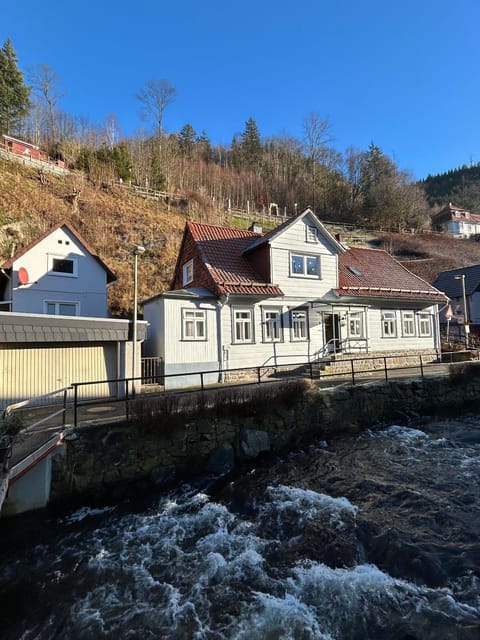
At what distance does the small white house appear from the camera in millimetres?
19266

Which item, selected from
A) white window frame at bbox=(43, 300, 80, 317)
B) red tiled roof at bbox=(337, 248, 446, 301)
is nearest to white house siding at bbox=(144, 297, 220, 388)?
white window frame at bbox=(43, 300, 80, 317)

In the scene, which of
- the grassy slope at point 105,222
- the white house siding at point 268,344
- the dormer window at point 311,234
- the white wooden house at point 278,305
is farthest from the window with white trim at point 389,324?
the grassy slope at point 105,222

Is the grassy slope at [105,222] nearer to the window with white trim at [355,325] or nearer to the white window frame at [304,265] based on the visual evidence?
the white window frame at [304,265]

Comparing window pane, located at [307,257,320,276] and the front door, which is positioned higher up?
window pane, located at [307,257,320,276]

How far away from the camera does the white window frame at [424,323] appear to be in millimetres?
23202

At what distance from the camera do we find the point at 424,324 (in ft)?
76.9

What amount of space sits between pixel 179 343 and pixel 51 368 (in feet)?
18.5

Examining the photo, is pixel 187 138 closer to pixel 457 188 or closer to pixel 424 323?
pixel 424 323

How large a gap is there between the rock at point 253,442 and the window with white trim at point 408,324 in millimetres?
16049

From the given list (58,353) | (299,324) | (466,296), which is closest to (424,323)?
(299,324)

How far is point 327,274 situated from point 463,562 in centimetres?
1647

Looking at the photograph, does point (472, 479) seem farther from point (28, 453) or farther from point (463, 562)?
point (28, 453)

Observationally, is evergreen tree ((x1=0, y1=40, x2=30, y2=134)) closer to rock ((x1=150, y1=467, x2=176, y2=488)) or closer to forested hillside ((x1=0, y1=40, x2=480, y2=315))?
forested hillside ((x1=0, y1=40, x2=480, y2=315))

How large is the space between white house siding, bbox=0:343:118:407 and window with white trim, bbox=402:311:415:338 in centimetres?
1906
